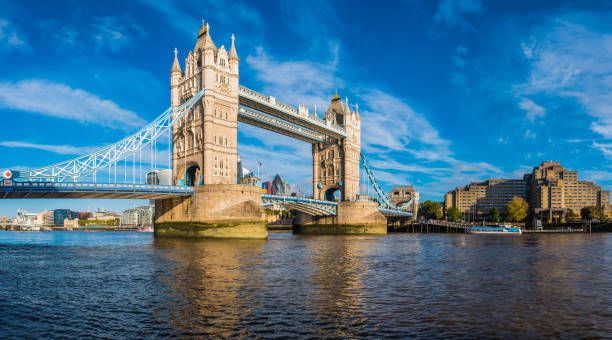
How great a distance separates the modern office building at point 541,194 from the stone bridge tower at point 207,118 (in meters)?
111

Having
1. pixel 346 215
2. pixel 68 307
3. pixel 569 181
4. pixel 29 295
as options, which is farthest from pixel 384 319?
pixel 569 181

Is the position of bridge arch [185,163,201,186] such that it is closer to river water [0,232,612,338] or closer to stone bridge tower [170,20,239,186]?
stone bridge tower [170,20,239,186]

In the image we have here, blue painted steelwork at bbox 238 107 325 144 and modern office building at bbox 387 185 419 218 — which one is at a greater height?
blue painted steelwork at bbox 238 107 325 144

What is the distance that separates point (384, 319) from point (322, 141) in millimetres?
72292

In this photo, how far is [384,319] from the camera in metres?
12.1

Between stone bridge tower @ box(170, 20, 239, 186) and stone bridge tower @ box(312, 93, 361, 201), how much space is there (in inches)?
1145

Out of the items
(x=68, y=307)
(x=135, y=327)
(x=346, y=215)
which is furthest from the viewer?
(x=346, y=215)

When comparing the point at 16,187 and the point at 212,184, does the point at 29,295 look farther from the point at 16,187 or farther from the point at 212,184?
the point at 212,184

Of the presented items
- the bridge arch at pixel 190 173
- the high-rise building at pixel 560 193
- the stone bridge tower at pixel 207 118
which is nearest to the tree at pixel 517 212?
the high-rise building at pixel 560 193

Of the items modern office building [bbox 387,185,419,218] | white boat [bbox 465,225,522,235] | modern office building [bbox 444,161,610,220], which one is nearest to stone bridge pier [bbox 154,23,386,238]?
white boat [bbox 465,225,522,235]

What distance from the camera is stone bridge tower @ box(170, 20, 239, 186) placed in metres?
52.5

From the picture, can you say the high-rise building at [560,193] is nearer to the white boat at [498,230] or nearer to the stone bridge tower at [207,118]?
the white boat at [498,230]

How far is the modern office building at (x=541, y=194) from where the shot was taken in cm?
14225

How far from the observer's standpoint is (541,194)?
143125 millimetres
